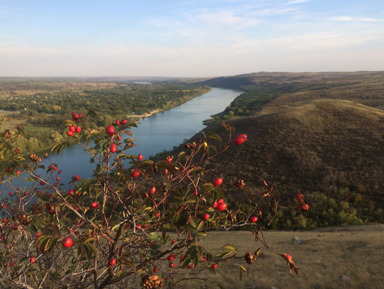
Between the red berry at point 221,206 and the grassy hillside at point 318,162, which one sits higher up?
the red berry at point 221,206

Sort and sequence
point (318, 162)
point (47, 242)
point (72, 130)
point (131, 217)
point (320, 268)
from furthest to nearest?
point (318, 162) < point (320, 268) < point (72, 130) < point (131, 217) < point (47, 242)

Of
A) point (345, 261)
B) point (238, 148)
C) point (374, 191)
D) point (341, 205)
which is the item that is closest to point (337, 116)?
point (238, 148)

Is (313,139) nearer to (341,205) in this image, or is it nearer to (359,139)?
(359,139)

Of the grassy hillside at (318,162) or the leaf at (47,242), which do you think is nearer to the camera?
the leaf at (47,242)

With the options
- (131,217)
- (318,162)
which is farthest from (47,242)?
(318,162)

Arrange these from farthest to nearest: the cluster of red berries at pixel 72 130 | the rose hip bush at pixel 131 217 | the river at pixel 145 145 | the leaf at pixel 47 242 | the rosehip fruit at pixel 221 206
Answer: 1. the river at pixel 145 145
2. the cluster of red berries at pixel 72 130
3. the rosehip fruit at pixel 221 206
4. the rose hip bush at pixel 131 217
5. the leaf at pixel 47 242

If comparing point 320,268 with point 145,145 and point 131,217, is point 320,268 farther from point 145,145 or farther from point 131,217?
point 145,145

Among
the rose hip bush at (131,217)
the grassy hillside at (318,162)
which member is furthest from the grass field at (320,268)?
the rose hip bush at (131,217)

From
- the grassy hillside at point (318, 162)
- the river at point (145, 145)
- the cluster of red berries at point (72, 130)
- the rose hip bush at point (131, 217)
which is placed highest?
the cluster of red berries at point (72, 130)

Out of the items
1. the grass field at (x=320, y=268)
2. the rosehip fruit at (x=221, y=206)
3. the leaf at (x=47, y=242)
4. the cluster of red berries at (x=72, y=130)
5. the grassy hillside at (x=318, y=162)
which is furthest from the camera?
the grassy hillside at (x=318, y=162)

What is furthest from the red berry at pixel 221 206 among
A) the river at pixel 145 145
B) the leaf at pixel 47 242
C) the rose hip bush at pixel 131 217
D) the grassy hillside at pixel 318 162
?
the river at pixel 145 145

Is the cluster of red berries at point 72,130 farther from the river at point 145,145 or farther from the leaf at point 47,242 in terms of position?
the river at point 145,145
